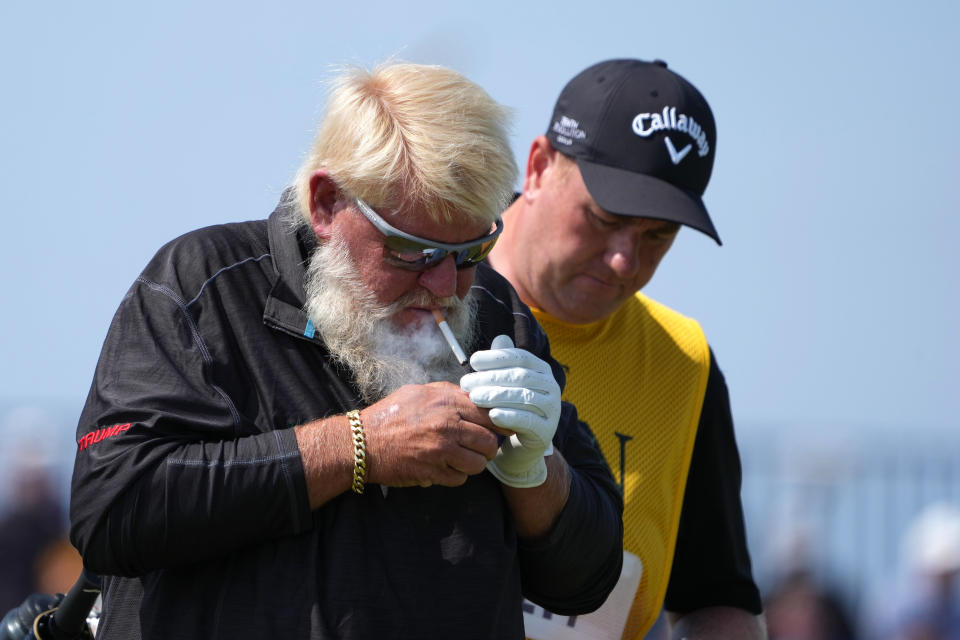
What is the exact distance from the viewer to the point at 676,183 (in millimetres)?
3330

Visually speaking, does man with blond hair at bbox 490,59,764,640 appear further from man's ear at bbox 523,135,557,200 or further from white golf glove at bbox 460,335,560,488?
white golf glove at bbox 460,335,560,488

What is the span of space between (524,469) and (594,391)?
0.96 m

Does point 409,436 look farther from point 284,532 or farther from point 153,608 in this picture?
point 153,608

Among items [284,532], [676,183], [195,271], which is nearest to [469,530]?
[284,532]

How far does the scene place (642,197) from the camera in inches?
127

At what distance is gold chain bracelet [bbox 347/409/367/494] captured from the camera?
225cm

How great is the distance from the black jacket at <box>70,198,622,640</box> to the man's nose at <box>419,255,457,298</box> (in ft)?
0.79

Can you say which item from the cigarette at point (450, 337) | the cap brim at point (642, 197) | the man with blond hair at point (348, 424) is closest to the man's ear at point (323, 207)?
the man with blond hair at point (348, 424)

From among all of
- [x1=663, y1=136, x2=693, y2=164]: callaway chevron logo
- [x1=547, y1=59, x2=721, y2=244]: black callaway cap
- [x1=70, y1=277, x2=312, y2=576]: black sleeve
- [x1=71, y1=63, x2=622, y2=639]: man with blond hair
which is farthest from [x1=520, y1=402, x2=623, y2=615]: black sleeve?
[x1=663, y1=136, x2=693, y2=164]: callaway chevron logo

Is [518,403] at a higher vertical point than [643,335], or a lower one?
higher

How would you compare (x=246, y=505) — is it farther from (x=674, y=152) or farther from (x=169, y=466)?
(x=674, y=152)

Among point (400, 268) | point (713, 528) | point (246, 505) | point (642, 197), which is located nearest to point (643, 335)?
point (642, 197)

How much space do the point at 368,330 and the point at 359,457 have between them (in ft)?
1.12

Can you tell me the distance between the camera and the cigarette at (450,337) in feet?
8.07
